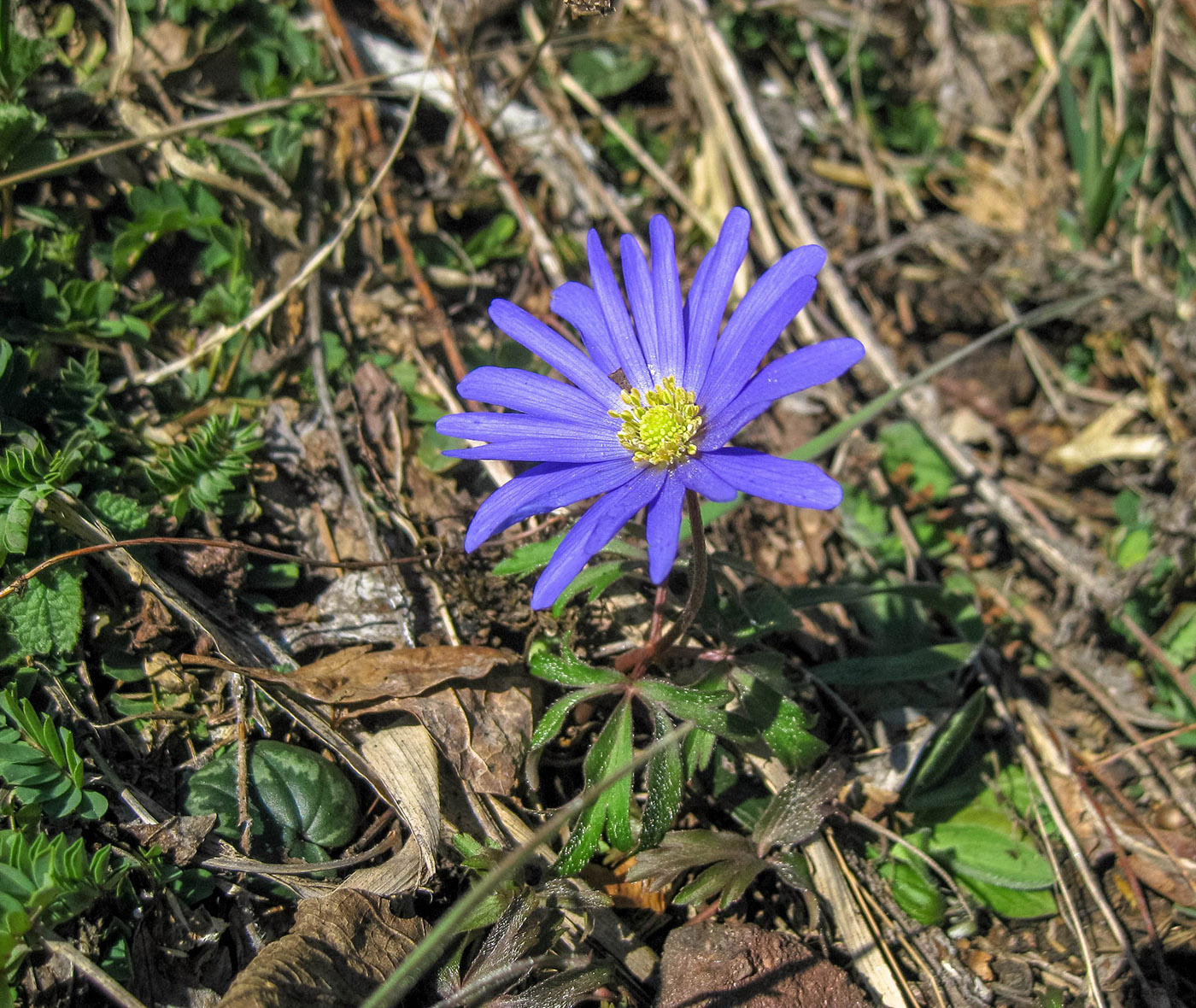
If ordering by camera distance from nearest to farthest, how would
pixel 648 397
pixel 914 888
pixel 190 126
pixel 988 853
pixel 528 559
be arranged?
1. pixel 648 397
2. pixel 528 559
3. pixel 914 888
4. pixel 988 853
5. pixel 190 126

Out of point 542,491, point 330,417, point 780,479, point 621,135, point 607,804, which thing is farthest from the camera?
point 621,135

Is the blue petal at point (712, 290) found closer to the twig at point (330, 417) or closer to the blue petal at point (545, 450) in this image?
the blue petal at point (545, 450)

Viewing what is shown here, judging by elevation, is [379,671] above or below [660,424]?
below

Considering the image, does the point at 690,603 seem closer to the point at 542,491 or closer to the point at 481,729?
the point at 542,491

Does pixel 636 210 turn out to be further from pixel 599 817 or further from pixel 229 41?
pixel 599 817

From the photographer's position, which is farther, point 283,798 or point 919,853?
point 919,853

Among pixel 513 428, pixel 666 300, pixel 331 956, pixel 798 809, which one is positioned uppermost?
pixel 666 300

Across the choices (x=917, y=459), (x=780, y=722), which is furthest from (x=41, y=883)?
(x=917, y=459)

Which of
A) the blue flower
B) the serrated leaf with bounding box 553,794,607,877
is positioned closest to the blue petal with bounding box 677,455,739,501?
the blue flower
